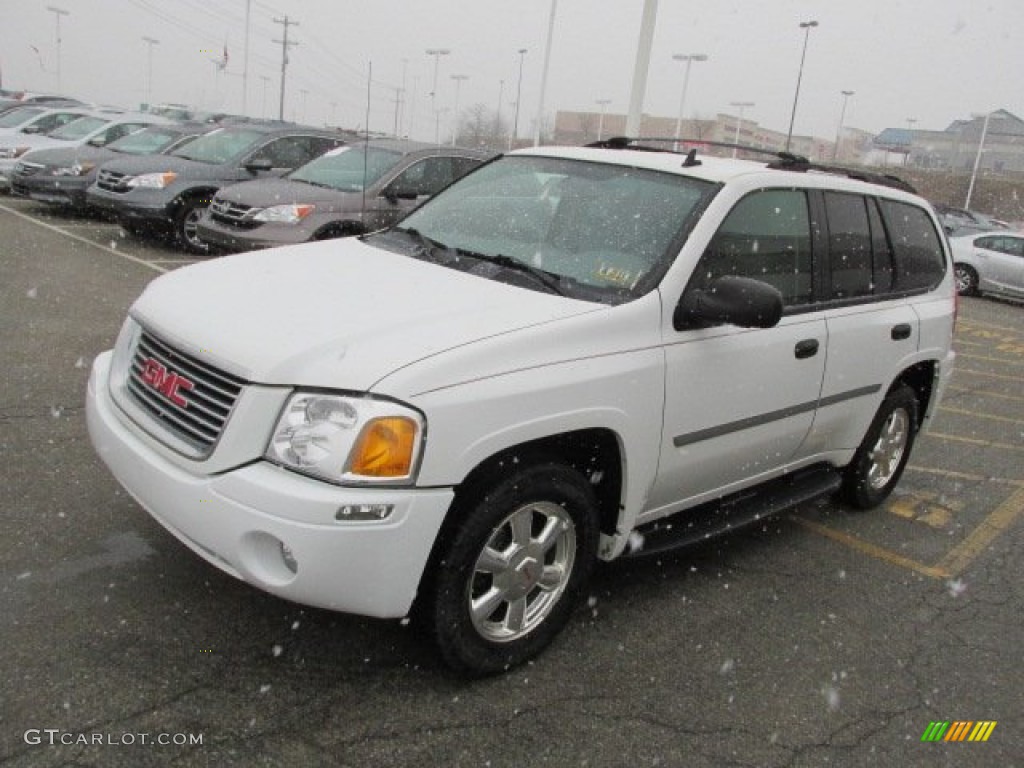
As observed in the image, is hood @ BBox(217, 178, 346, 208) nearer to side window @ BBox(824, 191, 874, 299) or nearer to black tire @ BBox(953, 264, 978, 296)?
side window @ BBox(824, 191, 874, 299)

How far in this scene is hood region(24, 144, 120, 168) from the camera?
43.5 feet

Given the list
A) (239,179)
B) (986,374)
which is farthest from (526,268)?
(239,179)

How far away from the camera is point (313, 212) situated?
927 centimetres

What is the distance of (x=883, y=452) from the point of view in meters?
4.93

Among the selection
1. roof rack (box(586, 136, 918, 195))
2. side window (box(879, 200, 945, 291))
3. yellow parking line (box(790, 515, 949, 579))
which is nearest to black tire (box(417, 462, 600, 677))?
roof rack (box(586, 136, 918, 195))

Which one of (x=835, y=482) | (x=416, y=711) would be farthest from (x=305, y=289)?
(x=835, y=482)

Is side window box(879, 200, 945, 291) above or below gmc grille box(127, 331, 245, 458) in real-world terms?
above

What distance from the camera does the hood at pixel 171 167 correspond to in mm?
11133

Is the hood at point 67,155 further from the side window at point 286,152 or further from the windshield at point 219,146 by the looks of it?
the side window at point 286,152

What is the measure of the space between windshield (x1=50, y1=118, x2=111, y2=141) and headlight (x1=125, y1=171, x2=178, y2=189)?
5839 millimetres

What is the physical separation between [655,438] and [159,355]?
177 cm

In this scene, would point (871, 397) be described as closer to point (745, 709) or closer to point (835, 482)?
point (835, 482)

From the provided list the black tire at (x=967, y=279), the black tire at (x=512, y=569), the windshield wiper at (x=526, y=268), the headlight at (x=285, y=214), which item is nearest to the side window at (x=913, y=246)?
the windshield wiper at (x=526, y=268)

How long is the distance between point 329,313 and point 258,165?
935 cm
